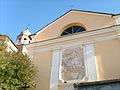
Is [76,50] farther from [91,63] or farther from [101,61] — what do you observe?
[101,61]

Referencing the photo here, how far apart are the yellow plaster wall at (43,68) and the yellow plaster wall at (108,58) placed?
3415 mm

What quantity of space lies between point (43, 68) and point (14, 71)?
2304 mm

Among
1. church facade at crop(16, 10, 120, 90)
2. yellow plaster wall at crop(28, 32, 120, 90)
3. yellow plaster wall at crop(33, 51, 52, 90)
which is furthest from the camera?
yellow plaster wall at crop(33, 51, 52, 90)

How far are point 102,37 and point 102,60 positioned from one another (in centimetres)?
188

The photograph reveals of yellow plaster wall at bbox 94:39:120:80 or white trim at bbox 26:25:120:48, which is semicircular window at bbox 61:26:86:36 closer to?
white trim at bbox 26:25:120:48

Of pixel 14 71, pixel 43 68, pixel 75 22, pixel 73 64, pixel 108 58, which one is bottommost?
pixel 14 71

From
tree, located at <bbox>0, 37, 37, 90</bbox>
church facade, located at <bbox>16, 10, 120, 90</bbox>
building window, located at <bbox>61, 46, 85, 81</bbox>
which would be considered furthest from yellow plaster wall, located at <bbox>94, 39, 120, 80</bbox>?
tree, located at <bbox>0, 37, 37, 90</bbox>

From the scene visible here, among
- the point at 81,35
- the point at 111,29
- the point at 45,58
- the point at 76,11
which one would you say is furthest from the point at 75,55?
the point at 76,11

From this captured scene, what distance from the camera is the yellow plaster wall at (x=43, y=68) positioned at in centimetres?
890

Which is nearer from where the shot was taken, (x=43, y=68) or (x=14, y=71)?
(x=14, y=71)

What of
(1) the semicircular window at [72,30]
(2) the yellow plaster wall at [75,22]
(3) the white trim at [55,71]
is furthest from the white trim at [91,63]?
(1) the semicircular window at [72,30]

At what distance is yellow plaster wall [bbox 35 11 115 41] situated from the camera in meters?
10.3

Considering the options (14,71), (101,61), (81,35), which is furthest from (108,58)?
(14,71)

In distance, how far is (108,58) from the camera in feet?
27.5
